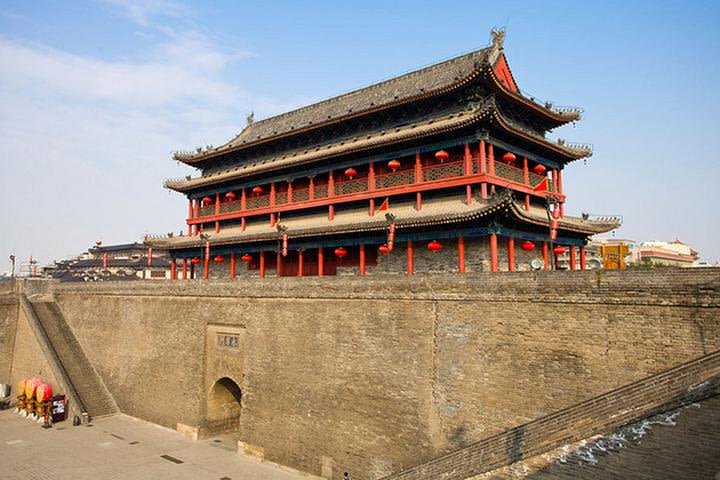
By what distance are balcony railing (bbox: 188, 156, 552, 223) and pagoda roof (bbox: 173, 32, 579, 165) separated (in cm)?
238

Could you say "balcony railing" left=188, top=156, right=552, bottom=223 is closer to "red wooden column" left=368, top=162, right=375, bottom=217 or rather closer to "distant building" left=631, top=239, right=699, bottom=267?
"red wooden column" left=368, top=162, right=375, bottom=217

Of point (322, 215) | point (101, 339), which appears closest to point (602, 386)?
A: point (322, 215)

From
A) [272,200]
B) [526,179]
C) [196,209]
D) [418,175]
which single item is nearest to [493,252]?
[418,175]

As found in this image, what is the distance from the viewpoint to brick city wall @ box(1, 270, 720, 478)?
9.26 m

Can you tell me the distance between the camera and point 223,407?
18.5 meters

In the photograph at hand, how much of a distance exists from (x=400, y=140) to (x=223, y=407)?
11428 millimetres

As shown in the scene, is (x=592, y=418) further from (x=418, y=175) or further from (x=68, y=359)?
(x=68, y=359)

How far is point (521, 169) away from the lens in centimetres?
1811

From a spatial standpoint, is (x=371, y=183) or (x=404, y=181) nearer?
(x=404, y=181)

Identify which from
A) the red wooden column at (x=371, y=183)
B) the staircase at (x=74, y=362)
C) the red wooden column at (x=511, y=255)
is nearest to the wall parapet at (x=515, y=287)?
the red wooden column at (x=511, y=255)

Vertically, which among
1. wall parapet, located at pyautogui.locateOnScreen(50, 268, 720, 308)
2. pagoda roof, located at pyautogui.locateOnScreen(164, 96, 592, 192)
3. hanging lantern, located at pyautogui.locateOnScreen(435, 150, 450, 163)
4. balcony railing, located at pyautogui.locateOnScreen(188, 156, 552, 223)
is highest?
pagoda roof, located at pyautogui.locateOnScreen(164, 96, 592, 192)

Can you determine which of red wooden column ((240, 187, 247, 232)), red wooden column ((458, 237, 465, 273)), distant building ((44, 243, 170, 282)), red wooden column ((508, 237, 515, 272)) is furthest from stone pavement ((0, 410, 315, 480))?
distant building ((44, 243, 170, 282))

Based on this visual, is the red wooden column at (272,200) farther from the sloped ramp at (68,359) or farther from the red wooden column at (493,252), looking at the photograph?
the red wooden column at (493,252)

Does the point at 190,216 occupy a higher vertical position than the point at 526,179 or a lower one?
higher
